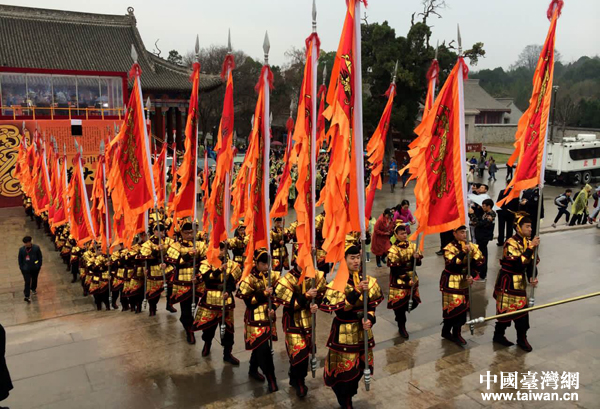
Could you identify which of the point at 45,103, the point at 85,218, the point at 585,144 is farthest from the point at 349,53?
the point at 585,144

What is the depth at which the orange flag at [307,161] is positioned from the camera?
5672 mm

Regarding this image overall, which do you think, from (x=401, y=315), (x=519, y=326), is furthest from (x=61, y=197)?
(x=519, y=326)

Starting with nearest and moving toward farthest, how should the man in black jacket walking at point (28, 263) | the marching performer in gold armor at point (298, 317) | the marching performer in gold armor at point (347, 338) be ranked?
1. the marching performer in gold armor at point (347, 338)
2. the marching performer in gold armor at point (298, 317)
3. the man in black jacket walking at point (28, 263)

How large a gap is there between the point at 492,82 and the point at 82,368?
8328 cm

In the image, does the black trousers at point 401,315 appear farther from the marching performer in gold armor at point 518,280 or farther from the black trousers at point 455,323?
the marching performer in gold armor at point 518,280

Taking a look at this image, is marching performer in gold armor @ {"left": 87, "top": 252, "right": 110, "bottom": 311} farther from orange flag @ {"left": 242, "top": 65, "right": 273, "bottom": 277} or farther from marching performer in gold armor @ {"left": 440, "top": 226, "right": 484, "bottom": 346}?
marching performer in gold armor @ {"left": 440, "top": 226, "right": 484, "bottom": 346}

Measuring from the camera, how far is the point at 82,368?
6.82 metres

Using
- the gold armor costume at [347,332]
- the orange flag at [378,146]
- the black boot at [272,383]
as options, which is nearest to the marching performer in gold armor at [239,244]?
the orange flag at [378,146]

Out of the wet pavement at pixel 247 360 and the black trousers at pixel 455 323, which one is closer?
the wet pavement at pixel 247 360

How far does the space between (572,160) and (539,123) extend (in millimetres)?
23694

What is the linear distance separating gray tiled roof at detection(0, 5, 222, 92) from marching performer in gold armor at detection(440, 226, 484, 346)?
3008 cm

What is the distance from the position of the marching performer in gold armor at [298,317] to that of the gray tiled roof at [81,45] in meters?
30.8

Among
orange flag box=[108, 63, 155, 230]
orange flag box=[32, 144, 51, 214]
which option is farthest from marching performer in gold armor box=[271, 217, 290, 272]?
orange flag box=[32, 144, 51, 214]

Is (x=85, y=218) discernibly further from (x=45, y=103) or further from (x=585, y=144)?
(x=585, y=144)
